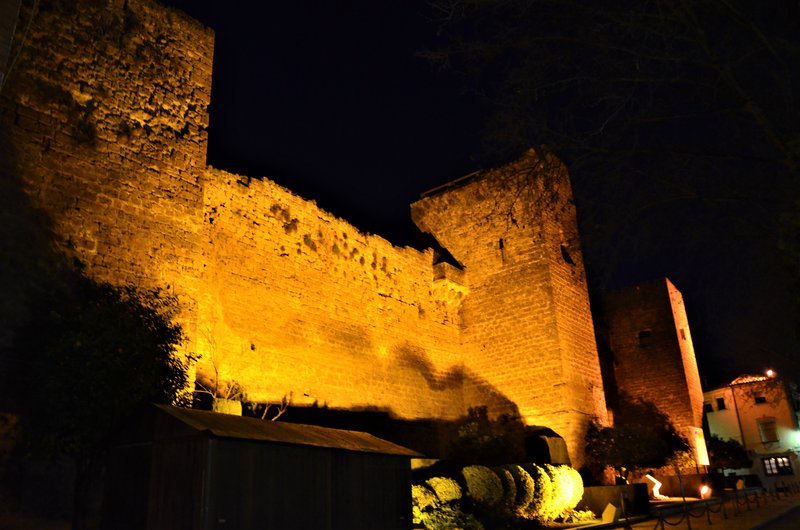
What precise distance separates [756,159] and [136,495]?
25.3 ft

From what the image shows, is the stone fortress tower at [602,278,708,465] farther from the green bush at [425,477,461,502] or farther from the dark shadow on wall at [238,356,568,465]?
the green bush at [425,477,461,502]

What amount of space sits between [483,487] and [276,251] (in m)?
6.04

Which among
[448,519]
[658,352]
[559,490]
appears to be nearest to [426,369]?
[559,490]

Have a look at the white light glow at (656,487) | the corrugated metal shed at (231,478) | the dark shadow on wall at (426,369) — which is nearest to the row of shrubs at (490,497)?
the corrugated metal shed at (231,478)

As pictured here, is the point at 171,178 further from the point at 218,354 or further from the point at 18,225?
the point at 218,354

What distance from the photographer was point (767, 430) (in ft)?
110

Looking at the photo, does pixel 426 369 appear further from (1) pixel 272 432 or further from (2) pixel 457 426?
(1) pixel 272 432

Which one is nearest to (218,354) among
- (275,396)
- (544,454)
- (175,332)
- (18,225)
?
(275,396)

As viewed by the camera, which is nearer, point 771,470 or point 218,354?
point 218,354

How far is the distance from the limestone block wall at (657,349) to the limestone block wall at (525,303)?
25.5 ft

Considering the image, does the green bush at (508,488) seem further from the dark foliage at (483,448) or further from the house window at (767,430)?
the house window at (767,430)

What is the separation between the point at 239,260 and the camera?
12.2 meters

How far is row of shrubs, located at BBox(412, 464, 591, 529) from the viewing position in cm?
1014

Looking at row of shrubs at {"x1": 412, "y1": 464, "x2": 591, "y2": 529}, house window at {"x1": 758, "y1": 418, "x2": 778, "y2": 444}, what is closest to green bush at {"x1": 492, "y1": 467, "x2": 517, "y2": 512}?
row of shrubs at {"x1": 412, "y1": 464, "x2": 591, "y2": 529}
